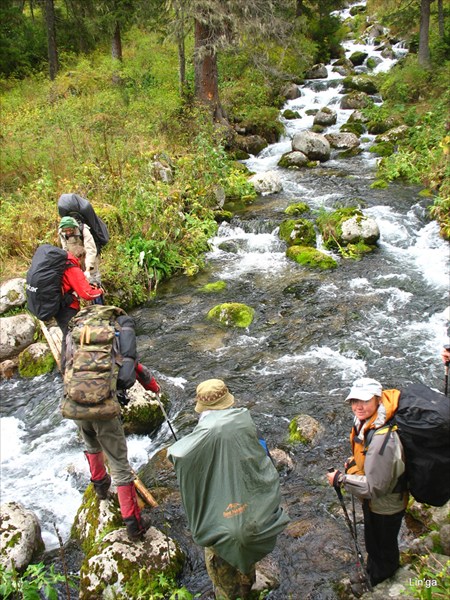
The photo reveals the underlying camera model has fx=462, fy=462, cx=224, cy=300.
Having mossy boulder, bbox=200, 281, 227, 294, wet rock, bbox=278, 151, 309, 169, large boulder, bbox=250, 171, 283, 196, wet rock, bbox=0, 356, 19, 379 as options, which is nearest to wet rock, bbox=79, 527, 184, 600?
wet rock, bbox=0, 356, 19, 379

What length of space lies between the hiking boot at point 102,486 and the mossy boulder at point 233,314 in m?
4.61

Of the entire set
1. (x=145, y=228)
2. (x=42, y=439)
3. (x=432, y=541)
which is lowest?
(x=42, y=439)

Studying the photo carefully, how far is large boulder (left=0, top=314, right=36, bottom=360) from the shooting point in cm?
835

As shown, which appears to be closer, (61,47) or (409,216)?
(409,216)

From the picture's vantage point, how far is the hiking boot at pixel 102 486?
4553 mm

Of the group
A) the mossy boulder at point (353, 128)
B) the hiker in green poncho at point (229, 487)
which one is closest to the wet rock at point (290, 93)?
the mossy boulder at point (353, 128)

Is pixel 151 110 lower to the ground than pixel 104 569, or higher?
higher

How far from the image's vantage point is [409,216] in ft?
40.3

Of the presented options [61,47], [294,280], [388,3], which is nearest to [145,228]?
[294,280]

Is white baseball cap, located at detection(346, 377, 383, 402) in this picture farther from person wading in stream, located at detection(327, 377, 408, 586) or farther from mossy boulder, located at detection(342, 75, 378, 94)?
mossy boulder, located at detection(342, 75, 378, 94)

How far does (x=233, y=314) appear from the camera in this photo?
8938mm

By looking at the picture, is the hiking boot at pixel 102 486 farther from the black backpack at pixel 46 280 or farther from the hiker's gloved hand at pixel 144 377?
the black backpack at pixel 46 280

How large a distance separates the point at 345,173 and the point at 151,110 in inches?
288

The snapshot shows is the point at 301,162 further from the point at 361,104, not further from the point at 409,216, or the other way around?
the point at 361,104
